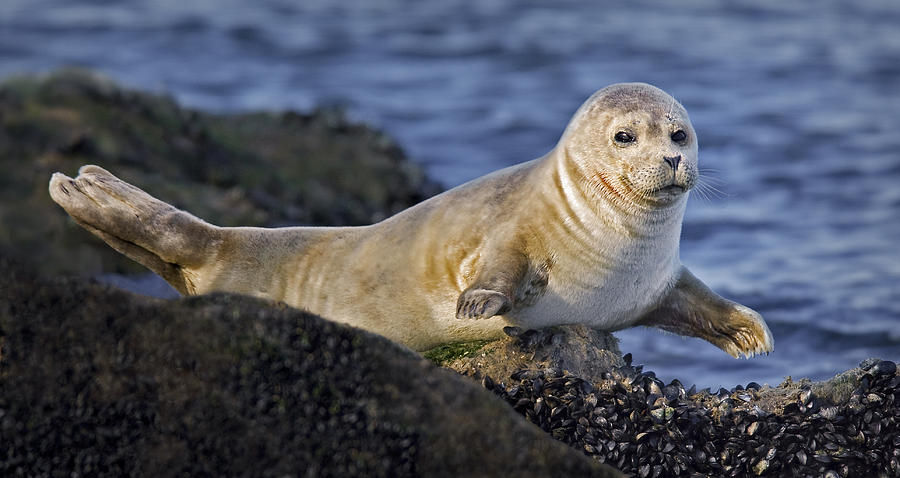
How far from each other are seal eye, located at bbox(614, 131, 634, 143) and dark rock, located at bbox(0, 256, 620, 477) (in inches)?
93.0

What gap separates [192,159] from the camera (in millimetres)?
14938

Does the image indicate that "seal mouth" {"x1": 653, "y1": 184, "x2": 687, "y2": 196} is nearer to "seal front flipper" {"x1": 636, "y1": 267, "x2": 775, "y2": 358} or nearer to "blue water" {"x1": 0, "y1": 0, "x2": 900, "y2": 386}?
"seal front flipper" {"x1": 636, "y1": 267, "x2": 775, "y2": 358}

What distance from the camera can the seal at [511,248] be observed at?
7078 millimetres

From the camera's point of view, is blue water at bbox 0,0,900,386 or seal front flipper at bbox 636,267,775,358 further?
blue water at bbox 0,0,900,386

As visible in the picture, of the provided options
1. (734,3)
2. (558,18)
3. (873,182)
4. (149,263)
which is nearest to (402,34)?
(558,18)

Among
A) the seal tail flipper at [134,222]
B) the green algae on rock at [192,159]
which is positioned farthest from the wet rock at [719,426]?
the green algae on rock at [192,159]

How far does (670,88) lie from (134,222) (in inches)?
567

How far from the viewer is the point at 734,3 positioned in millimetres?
26844

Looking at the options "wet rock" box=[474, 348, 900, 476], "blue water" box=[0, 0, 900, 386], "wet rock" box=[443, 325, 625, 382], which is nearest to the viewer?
"wet rock" box=[474, 348, 900, 476]

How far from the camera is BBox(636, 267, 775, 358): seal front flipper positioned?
7609 mm

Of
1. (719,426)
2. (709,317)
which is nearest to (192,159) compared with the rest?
(709,317)

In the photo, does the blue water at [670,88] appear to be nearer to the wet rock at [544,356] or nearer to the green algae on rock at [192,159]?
the green algae on rock at [192,159]

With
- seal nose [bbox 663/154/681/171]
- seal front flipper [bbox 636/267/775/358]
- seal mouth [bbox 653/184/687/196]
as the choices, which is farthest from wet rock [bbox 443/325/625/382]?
seal nose [bbox 663/154/681/171]

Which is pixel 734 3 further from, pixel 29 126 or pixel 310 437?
pixel 310 437
